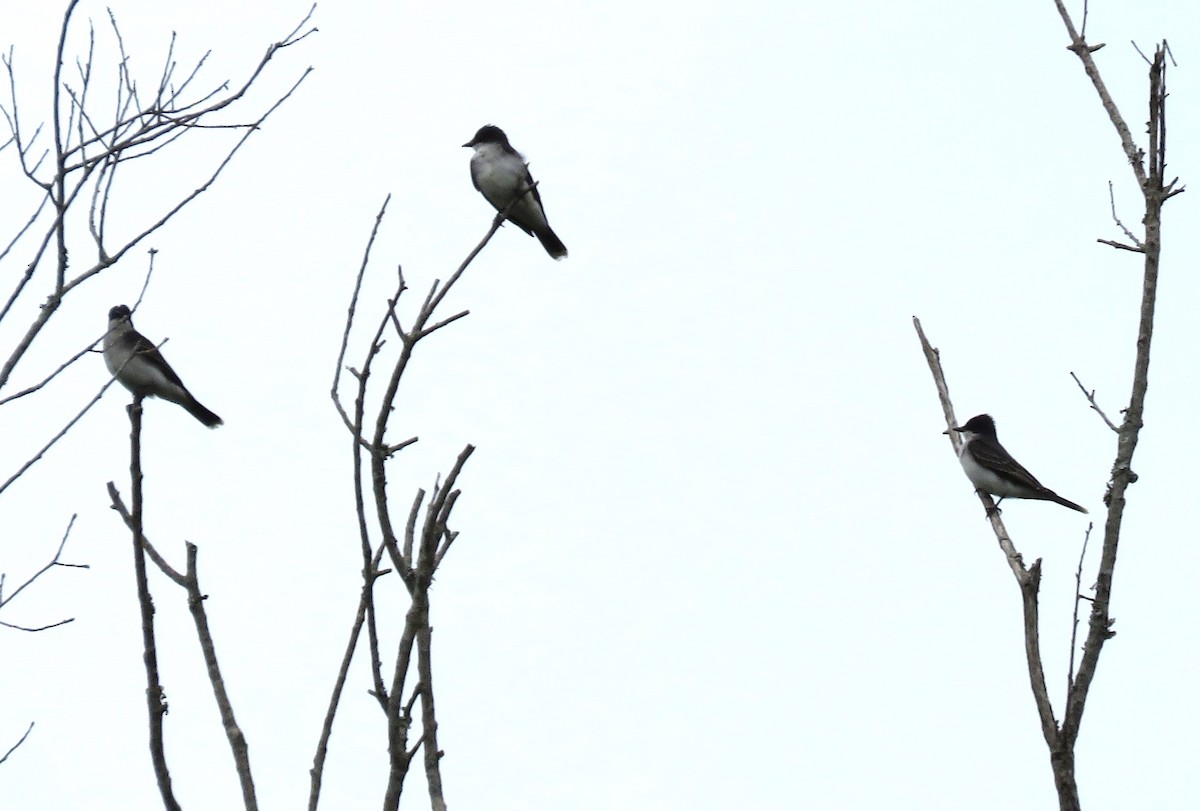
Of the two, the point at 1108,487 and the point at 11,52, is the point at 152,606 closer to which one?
the point at 1108,487

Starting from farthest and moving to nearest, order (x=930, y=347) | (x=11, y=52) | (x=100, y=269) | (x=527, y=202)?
1. (x=527, y=202)
2. (x=930, y=347)
3. (x=11, y=52)
4. (x=100, y=269)

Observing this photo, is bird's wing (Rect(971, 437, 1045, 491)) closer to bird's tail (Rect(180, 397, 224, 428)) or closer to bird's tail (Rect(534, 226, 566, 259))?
bird's tail (Rect(534, 226, 566, 259))

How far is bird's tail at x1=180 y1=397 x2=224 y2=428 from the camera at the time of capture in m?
11.2

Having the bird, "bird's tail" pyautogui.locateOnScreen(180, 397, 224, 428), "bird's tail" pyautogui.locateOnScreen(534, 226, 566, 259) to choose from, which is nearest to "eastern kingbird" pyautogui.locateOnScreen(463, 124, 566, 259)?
"bird's tail" pyautogui.locateOnScreen(534, 226, 566, 259)

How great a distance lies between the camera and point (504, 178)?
11.7 metres

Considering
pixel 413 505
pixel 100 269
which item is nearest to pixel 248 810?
pixel 413 505

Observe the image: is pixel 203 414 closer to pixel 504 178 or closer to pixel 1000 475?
pixel 504 178

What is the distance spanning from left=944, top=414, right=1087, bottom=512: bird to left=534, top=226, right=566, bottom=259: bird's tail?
3.79 m

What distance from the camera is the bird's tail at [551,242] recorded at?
12258 mm

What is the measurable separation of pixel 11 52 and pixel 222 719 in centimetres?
340

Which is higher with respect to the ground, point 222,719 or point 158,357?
point 158,357

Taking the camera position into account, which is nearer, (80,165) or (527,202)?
(80,165)

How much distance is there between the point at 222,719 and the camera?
3133 mm

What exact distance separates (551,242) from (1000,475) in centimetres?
434
